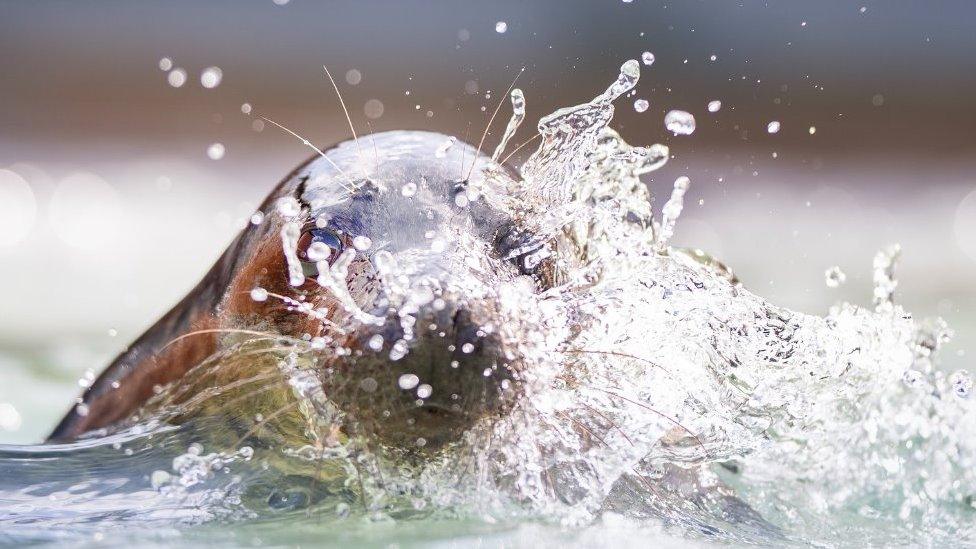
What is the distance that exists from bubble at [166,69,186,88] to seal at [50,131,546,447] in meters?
6.49

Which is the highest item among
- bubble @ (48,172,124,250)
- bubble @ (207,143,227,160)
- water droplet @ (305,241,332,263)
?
bubble @ (207,143,227,160)

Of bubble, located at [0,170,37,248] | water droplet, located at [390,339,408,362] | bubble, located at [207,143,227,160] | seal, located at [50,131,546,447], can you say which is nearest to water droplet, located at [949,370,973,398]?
seal, located at [50,131,546,447]

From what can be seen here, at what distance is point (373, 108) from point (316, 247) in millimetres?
6981

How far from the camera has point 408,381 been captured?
2.07 m

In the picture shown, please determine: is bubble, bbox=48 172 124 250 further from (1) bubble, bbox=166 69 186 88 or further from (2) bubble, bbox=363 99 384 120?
(2) bubble, bbox=363 99 384 120

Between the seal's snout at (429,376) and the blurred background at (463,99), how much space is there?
668 centimetres

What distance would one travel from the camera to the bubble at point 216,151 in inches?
392

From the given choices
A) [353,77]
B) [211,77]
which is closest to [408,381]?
[353,77]

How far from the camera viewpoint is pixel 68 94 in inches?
379

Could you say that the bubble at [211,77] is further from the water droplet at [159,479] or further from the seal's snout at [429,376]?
the seal's snout at [429,376]

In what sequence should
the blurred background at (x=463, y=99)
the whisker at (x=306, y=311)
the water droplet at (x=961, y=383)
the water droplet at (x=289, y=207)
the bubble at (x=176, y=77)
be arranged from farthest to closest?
the bubble at (x=176, y=77)
the blurred background at (x=463, y=99)
the water droplet at (x=961, y=383)
the water droplet at (x=289, y=207)
the whisker at (x=306, y=311)

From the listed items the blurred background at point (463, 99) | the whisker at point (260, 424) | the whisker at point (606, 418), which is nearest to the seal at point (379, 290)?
the whisker at point (260, 424)

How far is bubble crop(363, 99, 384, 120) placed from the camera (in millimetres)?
9174

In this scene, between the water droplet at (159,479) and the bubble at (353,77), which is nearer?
the water droplet at (159,479)
